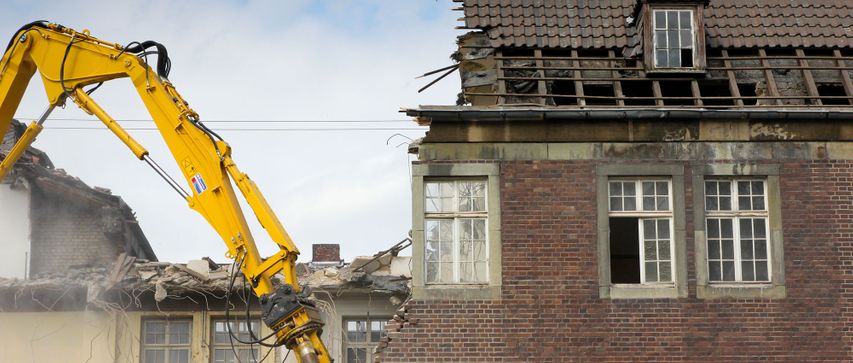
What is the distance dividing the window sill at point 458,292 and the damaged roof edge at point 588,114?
2.61 m

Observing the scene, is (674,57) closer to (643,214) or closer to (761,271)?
(643,214)

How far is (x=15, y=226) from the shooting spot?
32.1m

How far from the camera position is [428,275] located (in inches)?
933

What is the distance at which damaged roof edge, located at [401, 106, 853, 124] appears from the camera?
77.3 feet

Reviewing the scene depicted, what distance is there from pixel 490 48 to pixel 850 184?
6302 millimetres

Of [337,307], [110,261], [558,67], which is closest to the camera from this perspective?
[558,67]

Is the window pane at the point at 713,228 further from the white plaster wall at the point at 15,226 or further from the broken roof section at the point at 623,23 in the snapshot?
the white plaster wall at the point at 15,226

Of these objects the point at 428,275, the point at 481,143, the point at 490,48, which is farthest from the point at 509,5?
the point at 428,275

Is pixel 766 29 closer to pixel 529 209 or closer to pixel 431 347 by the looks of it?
pixel 529 209

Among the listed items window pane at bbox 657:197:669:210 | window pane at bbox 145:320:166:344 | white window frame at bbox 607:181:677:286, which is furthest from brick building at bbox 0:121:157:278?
window pane at bbox 657:197:669:210

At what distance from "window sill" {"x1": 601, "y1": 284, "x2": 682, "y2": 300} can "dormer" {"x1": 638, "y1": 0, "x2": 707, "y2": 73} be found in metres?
3.96

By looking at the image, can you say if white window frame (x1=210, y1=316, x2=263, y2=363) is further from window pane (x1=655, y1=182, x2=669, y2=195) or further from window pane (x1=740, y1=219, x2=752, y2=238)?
window pane (x1=740, y1=219, x2=752, y2=238)

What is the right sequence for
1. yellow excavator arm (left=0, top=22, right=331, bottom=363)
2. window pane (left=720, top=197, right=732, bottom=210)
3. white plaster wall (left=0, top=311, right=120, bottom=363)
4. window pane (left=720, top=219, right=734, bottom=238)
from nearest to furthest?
yellow excavator arm (left=0, top=22, right=331, bottom=363)
window pane (left=720, top=219, right=734, bottom=238)
window pane (left=720, top=197, right=732, bottom=210)
white plaster wall (left=0, top=311, right=120, bottom=363)

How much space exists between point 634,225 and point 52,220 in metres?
13.9
